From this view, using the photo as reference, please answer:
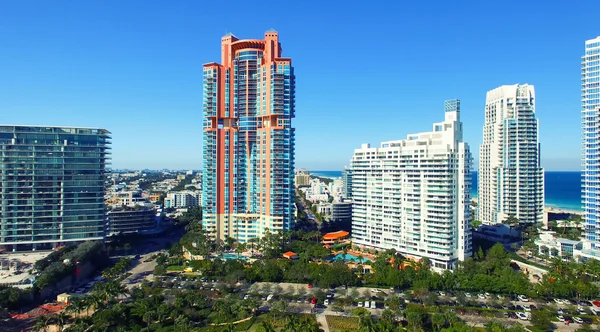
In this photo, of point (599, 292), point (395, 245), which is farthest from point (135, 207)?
point (599, 292)

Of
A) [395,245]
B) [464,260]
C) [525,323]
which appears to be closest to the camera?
[525,323]

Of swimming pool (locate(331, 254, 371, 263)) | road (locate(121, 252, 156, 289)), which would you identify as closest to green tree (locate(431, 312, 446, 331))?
swimming pool (locate(331, 254, 371, 263))

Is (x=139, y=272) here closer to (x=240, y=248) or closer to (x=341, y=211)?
(x=240, y=248)

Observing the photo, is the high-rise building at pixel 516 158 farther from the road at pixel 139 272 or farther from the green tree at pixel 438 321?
the road at pixel 139 272

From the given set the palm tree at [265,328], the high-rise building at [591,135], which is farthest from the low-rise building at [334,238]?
the high-rise building at [591,135]

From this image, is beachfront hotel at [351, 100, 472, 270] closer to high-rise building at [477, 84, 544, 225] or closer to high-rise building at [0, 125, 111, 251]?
high-rise building at [477, 84, 544, 225]

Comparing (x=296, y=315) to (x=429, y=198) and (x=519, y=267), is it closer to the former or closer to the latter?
(x=429, y=198)

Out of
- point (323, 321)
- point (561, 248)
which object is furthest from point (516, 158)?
point (323, 321)
